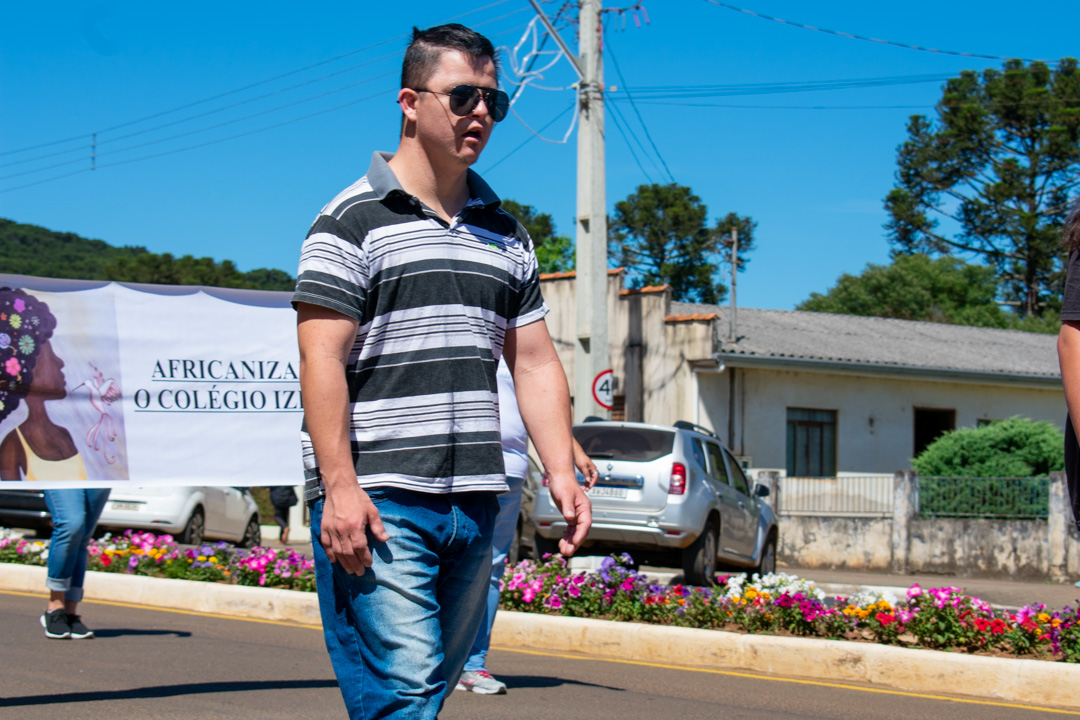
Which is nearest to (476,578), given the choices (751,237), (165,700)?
(165,700)

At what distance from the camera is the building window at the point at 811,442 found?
2444 centimetres

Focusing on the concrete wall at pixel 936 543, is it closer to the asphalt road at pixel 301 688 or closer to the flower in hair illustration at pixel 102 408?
the asphalt road at pixel 301 688

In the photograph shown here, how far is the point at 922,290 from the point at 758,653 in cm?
5587

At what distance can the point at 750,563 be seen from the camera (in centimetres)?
1373

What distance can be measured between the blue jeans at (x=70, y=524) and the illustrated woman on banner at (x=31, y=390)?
53 centimetres

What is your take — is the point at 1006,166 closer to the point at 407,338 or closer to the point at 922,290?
the point at 922,290

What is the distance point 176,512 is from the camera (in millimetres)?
16234

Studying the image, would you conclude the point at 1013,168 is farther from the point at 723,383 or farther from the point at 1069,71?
the point at 723,383

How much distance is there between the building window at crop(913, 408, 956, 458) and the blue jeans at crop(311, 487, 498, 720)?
24.7 m

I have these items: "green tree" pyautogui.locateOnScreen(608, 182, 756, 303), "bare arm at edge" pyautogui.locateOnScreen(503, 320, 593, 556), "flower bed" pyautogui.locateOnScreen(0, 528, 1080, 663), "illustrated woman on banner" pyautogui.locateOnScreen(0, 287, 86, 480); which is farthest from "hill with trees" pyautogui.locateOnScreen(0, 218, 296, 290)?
"bare arm at edge" pyautogui.locateOnScreen(503, 320, 593, 556)

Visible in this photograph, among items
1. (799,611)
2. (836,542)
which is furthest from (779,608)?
(836,542)

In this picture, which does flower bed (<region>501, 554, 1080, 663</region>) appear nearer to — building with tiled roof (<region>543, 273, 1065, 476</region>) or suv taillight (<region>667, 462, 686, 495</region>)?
suv taillight (<region>667, 462, 686, 495</region>)

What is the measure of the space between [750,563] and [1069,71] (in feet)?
169

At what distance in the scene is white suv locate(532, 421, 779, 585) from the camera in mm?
11844
